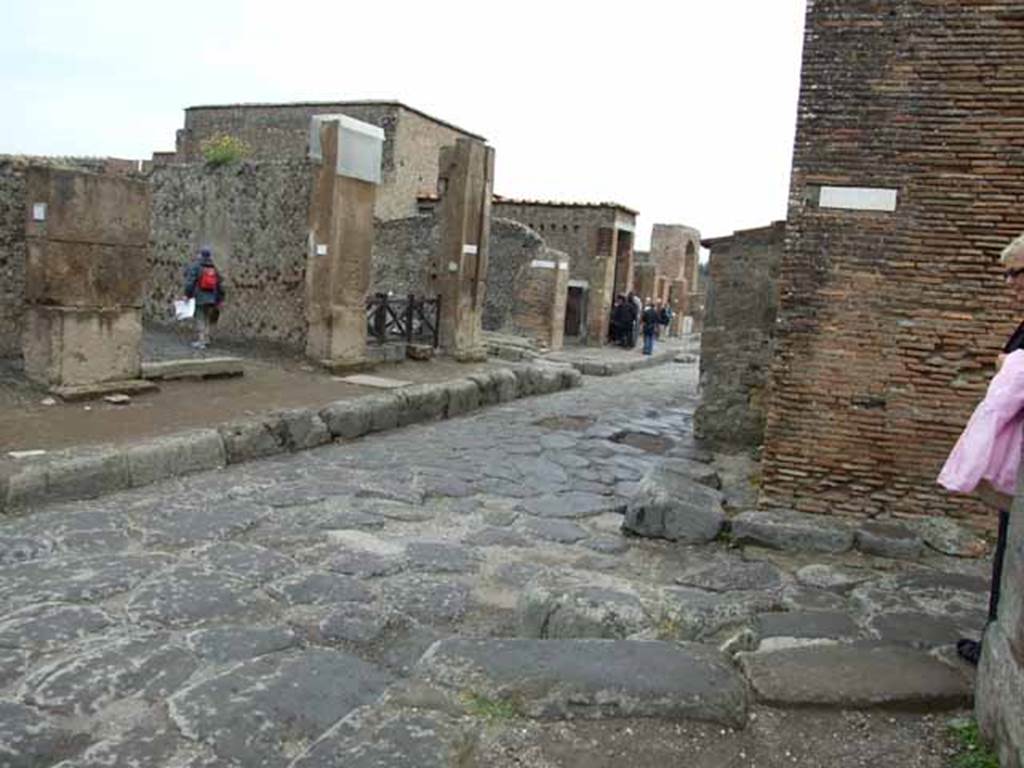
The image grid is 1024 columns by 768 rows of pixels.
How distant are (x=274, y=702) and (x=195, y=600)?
133 cm

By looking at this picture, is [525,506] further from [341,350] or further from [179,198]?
[179,198]

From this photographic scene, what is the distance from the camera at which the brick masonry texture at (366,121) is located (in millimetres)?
24500

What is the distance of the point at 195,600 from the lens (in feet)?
14.0

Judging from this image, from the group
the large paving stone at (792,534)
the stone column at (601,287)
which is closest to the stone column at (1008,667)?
the large paving stone at (792,534)

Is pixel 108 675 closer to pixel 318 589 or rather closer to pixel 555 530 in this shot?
pixel 318 589

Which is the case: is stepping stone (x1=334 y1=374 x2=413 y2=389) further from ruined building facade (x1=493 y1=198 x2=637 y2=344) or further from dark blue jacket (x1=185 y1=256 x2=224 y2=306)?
ruined building facade (x1=493 y1=198 x2=637 y2=344)

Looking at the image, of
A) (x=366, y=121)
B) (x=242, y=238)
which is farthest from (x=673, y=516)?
(x=366, y=121)

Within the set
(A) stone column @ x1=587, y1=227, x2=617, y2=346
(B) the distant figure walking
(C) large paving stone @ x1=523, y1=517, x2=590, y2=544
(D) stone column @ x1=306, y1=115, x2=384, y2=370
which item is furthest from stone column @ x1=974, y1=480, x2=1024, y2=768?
(A) stone column @ x1=587, y1=227, x2=617, y2=346

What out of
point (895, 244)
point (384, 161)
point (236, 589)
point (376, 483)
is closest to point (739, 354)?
point (895, 244)

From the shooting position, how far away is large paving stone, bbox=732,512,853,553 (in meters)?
5.65

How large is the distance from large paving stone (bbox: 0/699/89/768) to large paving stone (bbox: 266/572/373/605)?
1.42 meters

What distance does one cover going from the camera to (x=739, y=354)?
9328 mm

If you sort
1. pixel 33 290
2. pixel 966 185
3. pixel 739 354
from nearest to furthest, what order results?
pixel 966 185 → pixel 33 290 → pixel 739 354

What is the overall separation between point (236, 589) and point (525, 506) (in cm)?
265
